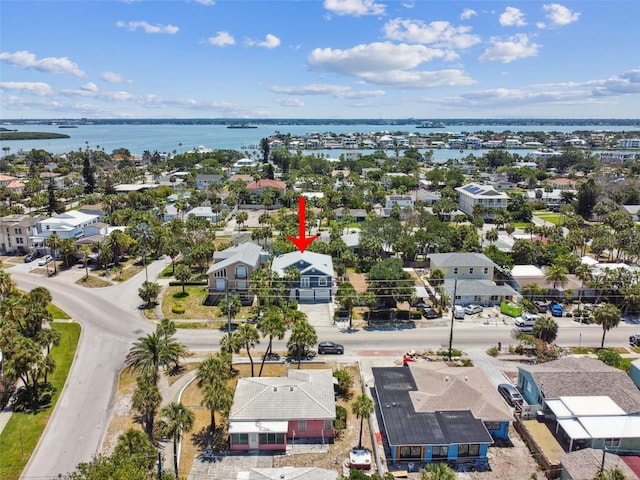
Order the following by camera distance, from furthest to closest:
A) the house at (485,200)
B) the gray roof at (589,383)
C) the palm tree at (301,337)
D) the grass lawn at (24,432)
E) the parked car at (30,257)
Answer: the house at (485,200) → the parked car at (30,257) → the palm tree at (301,337) → the gray roof at (589,383) → the grass lawn at (24,432)

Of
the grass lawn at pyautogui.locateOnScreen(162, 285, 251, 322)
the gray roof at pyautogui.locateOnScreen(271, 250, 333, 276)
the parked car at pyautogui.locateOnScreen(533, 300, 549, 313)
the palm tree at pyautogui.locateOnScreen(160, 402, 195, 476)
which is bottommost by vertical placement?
the grass lawn at pyautogui.locateOnScreen(162, 285, 251, 322)

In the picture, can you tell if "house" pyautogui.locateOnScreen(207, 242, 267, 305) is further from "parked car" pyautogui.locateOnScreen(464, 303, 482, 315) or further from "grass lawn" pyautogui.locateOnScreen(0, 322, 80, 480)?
"parked car" pyautogui.locateOnScreen(464, 303, 482, 315)

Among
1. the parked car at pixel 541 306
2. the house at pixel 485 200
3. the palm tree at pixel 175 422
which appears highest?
the house at pixel 485 200

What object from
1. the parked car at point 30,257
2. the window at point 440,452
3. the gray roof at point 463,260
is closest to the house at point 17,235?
the parked car at point 30,257

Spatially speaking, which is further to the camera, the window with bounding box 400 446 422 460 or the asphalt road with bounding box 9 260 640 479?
the asphalt road with bounding box 9 260 640 479

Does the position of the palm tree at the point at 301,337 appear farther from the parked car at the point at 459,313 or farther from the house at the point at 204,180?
the house at the point at 204,180

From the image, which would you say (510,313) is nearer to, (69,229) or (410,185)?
(69,229)

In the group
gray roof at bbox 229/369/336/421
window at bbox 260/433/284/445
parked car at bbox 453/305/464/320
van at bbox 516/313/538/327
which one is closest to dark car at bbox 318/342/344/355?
gray roof at bbox 229/369/336/421

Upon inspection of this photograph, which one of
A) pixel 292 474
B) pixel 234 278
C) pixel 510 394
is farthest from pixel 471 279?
pixel 292 474
